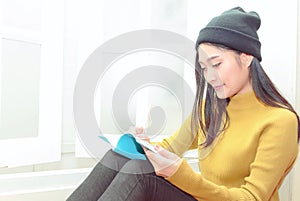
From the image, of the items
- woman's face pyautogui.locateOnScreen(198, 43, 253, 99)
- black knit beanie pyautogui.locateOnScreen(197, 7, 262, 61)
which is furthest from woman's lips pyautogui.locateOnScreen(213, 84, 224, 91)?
black knit beanie pyautogui.locateOnScreen(197, 7, 262, 61)

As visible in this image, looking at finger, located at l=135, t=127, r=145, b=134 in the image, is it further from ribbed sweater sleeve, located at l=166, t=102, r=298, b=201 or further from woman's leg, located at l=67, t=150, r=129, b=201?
ribbed sweater sleeve, located at l=166, t=102, r=298, b=201

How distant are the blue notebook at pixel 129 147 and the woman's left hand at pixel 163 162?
0.23 ft

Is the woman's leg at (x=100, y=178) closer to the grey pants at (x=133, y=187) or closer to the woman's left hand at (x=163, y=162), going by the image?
the grey pants at (x=133, y=187)

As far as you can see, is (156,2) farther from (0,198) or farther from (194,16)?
(0,198)

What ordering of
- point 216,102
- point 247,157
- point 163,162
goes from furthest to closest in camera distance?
point 216,102 → point 247,157 → point 163,162

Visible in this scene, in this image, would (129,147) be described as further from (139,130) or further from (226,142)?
(226,142)

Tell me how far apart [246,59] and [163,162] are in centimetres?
40

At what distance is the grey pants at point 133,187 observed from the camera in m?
0.90

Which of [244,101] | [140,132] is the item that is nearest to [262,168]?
[244,101]

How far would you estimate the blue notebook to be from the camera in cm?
97

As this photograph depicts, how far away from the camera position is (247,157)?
3.34ft

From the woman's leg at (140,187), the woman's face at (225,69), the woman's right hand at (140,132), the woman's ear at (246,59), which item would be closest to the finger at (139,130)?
the woman's right hand at (140,132)

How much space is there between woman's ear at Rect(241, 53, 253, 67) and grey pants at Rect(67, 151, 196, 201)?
39cm

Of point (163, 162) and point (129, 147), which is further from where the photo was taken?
point (129, 147)
